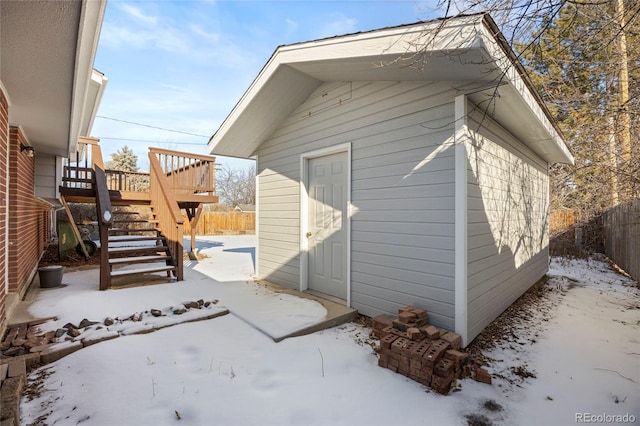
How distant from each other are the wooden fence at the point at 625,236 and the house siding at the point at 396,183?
19.1 feet

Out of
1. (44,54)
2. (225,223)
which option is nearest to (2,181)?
(44,54)

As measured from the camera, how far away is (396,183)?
134 inches

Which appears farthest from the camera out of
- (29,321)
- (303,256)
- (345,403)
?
(303,256)

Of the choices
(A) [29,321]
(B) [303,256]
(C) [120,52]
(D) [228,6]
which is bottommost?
(A) [29,321]

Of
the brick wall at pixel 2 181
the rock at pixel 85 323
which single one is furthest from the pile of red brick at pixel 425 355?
the brick wall at pixel 2 181

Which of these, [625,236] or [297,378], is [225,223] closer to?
[297,378]

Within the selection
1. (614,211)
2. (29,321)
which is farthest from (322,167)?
(614,211)

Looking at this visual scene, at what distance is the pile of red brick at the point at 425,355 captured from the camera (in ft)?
7.50

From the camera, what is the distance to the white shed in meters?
2.84

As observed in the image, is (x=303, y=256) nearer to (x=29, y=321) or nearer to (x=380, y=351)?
(x=380, y=351)

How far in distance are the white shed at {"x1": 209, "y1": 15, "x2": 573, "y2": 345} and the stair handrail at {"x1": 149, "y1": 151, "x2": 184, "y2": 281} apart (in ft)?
4.12

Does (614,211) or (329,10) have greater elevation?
(329,10)

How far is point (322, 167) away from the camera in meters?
4.49

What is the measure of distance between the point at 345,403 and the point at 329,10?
4952mm
